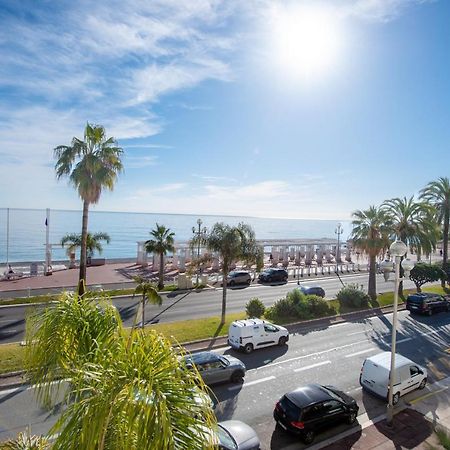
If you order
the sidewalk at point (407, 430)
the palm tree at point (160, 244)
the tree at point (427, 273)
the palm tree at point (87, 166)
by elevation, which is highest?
the palm tree at point (87, 166)

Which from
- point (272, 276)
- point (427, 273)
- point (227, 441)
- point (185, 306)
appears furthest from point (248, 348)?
point (427, 273)

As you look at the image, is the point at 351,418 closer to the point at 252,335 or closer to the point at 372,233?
the point at 252,335

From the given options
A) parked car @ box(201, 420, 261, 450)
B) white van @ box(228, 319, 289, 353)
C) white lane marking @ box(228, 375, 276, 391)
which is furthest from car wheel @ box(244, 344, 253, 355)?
parked car @ box(201, 420, 261, 450)

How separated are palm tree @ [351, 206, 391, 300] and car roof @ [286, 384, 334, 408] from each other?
20.8 meters

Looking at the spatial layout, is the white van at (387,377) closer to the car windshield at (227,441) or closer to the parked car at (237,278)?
the car windshield at (227,441)

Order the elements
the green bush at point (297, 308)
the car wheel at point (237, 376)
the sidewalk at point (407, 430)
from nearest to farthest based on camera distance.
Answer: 1. the sidewalk at point (407, 430)
2. the car wheel at point (237, 376)
3. the green bush at point (297, 308)

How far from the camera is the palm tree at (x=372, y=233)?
31.0 m

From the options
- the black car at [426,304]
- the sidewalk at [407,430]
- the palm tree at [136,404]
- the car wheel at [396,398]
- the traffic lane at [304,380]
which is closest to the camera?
the palm tree at [136,404]

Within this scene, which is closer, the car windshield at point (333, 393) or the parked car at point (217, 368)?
the car windshield at point (333, 393)

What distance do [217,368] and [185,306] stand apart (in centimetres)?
1364

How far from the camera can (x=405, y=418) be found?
13.2 metres

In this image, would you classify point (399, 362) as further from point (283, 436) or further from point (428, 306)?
point (428, 306)

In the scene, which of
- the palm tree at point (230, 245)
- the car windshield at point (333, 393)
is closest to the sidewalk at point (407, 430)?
the car windshield at point (333, 393)

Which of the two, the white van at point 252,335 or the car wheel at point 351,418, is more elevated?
the white van at point 252,335
